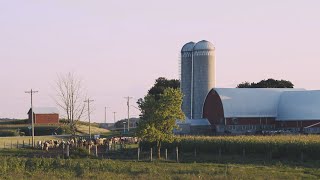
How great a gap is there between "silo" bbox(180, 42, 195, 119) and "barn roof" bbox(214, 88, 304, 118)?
9147mm

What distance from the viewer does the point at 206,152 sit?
2069 inches

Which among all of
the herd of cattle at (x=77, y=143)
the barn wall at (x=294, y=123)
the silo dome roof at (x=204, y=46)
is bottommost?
the herd of cattle at (x=77, y=143)

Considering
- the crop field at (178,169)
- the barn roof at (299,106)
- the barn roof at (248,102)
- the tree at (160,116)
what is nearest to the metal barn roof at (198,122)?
the barn roof at (248,102)

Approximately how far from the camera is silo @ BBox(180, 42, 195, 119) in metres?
99.4

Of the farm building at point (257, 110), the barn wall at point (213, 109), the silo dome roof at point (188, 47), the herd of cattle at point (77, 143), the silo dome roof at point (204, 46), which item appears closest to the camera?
the herd of cattle at point (77, 143)

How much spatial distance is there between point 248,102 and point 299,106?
7.56 meters

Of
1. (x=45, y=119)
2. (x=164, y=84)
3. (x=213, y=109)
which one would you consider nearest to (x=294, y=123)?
(x=213, y=109)

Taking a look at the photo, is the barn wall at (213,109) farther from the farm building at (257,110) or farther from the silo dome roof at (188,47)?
the silo dome roof at (188,47)

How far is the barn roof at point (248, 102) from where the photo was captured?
88.9m

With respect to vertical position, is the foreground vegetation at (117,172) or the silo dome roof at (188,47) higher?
the silo dome roof at (188,47)

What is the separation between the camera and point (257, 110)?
9006 centimetres

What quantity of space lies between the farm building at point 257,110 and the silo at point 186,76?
6.84m

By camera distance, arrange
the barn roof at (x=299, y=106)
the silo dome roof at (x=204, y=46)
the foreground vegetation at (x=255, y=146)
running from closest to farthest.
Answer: the foreground vegetation at (x=255, y=146) < the barn roof at (x=299, y=106) < the silo dome roof at (x=204, y=46)

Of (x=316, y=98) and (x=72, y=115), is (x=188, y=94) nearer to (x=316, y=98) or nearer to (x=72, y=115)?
(x=316, y=98)
